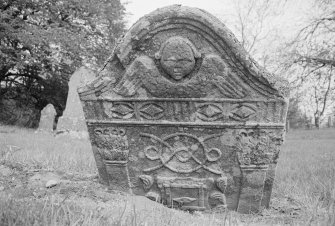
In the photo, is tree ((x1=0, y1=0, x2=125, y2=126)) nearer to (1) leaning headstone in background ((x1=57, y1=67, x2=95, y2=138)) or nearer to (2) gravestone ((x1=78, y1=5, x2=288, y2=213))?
(1) leaning headstone in background ((x1=57, y1=67, x2=95, y2=138))

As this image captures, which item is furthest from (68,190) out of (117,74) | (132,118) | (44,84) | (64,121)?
(44,84)

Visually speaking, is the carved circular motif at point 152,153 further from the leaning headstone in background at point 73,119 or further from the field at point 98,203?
the leaning headstone in background at point 73,119

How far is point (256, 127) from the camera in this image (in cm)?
317

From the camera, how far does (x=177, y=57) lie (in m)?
3.07

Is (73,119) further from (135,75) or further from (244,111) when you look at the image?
(244,111)

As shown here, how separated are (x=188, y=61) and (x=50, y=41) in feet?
40.6

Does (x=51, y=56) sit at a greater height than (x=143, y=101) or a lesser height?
greater

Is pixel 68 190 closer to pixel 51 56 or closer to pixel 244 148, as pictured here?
pixel 244 148

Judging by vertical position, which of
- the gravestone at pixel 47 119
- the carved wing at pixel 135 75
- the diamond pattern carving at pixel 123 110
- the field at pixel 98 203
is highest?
the carved wing at pixel 135 75

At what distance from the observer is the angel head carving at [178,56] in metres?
3.06

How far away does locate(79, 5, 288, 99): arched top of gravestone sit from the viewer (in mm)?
3039

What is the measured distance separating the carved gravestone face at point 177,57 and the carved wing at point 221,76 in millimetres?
134

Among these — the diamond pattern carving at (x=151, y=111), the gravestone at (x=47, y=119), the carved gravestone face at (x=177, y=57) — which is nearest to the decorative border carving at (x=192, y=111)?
the diamond pattern carving at (x=151, y=111)

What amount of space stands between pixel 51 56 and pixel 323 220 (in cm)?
A: 1572
